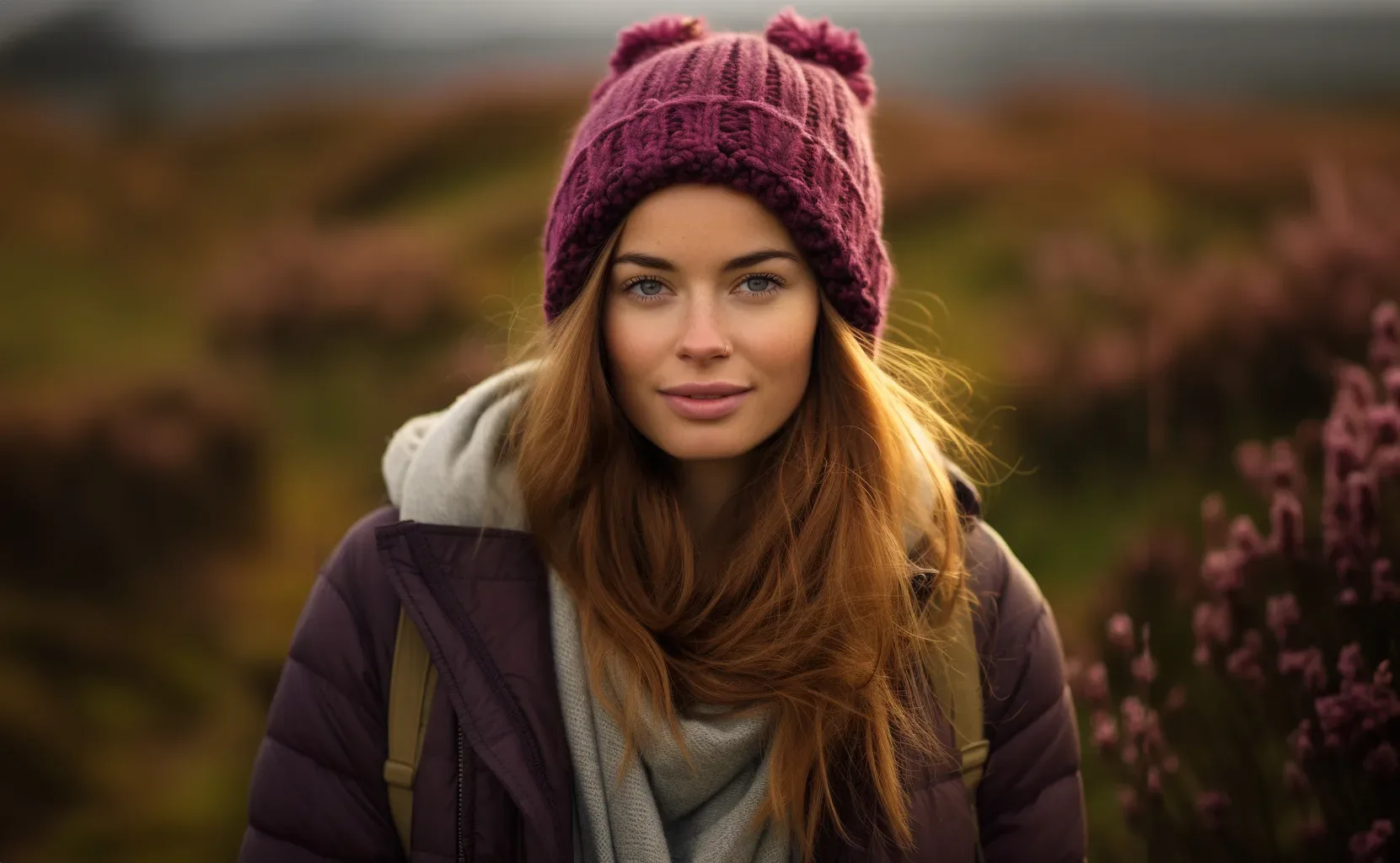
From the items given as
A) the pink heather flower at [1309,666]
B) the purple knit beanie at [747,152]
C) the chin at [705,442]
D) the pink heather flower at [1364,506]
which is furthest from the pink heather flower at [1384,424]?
the chin at [705,442]

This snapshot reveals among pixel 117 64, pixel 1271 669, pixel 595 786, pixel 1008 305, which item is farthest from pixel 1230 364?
pixel 117 64

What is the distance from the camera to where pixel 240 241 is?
4441 millimetres

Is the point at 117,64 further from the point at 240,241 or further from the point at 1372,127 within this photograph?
the point at 1372,127

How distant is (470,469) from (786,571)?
602 mm

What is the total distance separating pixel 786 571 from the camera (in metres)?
2.01

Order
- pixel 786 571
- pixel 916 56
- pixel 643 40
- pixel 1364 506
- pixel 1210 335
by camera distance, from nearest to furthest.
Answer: pixel 786 571
pixel 643 40
pixel 1364 506
pixel 1210 335
pixel 916 56

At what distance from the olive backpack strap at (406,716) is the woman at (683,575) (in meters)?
0.02

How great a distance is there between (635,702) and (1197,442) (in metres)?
2.30

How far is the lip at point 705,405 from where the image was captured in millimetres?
1893

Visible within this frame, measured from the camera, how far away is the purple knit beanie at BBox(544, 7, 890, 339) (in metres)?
1.82

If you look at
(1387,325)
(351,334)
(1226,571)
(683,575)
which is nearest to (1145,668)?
(1226,571)

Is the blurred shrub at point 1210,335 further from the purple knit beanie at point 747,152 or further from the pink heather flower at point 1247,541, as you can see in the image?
the purple knit beanie at point 747,152

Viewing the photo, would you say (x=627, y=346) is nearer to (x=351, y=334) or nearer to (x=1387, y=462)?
(x=1387, y=462)

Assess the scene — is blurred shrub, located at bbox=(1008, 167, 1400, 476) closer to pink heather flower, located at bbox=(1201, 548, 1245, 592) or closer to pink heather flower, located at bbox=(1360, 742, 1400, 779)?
pink heather flower, located at bbox=(1201, 548, 1245, 592)
